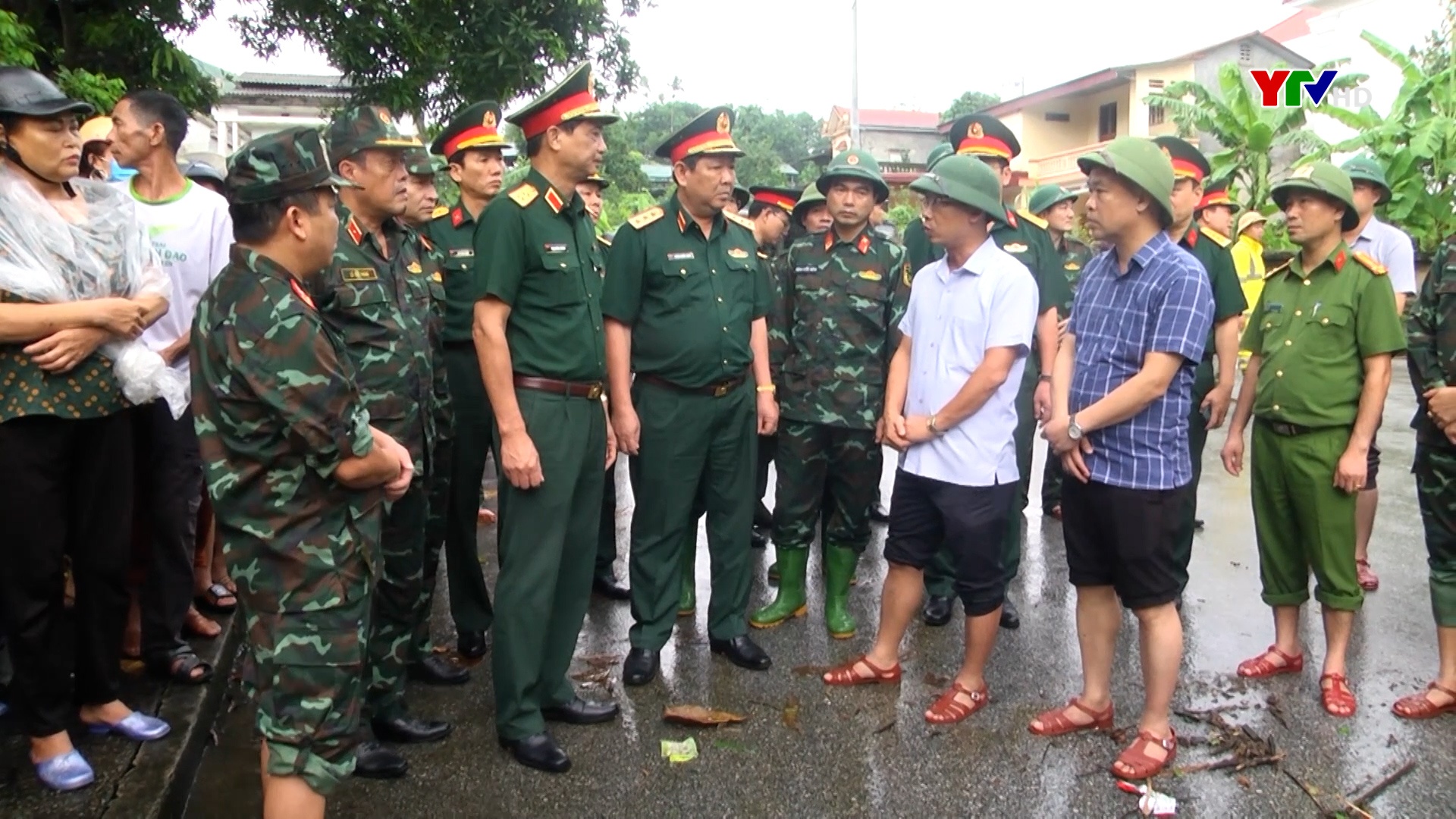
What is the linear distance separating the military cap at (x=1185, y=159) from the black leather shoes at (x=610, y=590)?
10.6 ft

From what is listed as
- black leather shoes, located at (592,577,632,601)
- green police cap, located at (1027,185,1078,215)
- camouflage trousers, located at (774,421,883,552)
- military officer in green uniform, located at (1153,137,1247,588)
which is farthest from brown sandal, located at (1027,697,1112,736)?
green police cap, located at (1027,185,1078,215)

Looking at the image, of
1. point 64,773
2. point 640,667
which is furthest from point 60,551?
point 640,667

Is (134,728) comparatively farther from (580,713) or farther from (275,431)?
(275,431)

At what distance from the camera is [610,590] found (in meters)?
5.07

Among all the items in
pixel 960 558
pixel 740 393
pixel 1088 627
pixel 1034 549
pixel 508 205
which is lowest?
pixel 1034 549

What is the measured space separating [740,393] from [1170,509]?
1605 mm

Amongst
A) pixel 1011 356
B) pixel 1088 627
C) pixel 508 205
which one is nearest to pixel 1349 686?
pixel 1088 627

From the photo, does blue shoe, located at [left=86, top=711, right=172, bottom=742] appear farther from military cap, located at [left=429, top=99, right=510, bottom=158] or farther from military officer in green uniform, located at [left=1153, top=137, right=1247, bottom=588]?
military officer in green uniform, located at [left=1153, top=137, right=1247, bottom=588]

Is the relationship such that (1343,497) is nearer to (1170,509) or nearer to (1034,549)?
(1170,509)

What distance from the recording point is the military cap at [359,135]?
10.2ft

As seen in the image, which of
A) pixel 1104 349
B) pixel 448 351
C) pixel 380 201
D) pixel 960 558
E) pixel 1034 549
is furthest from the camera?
pixel 1034 549

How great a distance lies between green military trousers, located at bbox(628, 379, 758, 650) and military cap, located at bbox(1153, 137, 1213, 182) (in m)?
2.34

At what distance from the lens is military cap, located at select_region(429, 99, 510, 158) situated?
4.75m

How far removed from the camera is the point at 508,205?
3330 millimetres
